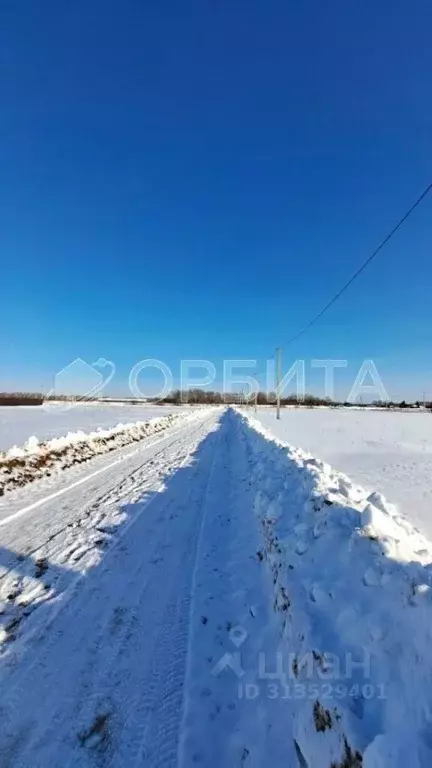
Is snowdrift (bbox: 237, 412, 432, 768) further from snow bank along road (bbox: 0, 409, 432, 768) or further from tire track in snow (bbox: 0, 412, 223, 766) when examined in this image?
tire track in snow (bbox: 0, 412, 223, 766)

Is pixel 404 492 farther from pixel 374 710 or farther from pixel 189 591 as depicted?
pixel 374 710

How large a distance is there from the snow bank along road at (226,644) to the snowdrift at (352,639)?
0.03 feet

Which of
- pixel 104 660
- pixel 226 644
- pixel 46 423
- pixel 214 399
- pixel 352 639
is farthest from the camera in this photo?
pixel 214 399

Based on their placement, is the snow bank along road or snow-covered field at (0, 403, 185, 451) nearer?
the snow bank along road

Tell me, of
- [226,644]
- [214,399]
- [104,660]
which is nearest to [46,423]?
[104,660]

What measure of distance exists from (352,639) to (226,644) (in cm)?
121

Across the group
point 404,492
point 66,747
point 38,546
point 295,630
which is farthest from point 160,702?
point 404,492

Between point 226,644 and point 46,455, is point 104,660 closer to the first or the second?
point 226,644

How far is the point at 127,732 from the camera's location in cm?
247

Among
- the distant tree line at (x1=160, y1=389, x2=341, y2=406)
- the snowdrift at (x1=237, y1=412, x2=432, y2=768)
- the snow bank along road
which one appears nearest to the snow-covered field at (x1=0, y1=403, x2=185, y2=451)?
the snow bank along road

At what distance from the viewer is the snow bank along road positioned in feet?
7.34

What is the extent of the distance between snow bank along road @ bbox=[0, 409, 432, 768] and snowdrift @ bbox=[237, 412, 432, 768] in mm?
10

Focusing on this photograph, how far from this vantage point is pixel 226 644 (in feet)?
11.0

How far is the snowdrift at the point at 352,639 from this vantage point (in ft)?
6.42
